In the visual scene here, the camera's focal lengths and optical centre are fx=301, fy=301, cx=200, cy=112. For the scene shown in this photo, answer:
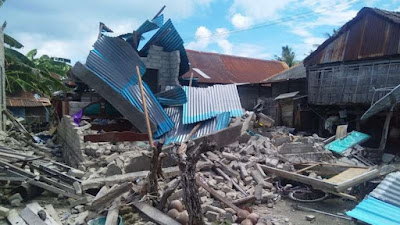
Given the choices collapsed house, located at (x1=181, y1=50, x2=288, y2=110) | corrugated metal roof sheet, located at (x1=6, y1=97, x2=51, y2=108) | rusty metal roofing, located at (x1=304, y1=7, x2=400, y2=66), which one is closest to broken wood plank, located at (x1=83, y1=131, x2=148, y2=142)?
collapsed house, located at (x1=181, y1=50, x2=288, y2=110)

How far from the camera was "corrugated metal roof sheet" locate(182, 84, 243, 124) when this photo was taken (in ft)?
33.9

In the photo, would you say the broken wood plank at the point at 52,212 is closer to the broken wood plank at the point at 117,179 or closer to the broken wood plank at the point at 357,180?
the broken wood plank at the point at 117,179

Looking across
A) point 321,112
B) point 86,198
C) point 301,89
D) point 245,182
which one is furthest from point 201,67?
point 86,198

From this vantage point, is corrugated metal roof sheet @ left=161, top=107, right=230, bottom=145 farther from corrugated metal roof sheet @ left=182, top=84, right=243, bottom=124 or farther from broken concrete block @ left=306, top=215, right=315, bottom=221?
broken concrete block @ left=306, top=215, right=315, bottom=221

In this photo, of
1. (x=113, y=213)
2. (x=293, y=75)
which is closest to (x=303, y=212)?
(x=113, y=213)

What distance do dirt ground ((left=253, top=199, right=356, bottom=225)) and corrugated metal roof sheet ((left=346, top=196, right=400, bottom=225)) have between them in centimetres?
165

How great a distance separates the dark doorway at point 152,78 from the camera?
44.4ft

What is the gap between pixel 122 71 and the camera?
10500 mm

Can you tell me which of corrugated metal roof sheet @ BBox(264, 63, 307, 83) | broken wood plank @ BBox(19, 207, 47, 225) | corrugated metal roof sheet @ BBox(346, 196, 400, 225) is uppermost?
corrugated metal roof sheet @ BBox(264, 63, 307, 83)

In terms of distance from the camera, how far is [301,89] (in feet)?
63.8

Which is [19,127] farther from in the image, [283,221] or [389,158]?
[389,158]

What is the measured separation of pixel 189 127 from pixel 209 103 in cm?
128

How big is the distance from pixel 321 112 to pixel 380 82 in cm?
382

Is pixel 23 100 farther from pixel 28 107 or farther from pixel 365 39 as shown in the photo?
pixel 365 39
